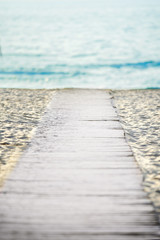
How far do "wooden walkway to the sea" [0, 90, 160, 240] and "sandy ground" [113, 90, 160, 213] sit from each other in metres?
0.11

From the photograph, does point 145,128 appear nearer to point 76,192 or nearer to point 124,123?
point 124,123

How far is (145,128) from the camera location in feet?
12.8

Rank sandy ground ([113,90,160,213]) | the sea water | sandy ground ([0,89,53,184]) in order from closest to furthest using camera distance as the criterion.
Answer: sandy ground ([113,90,160,213])
sandy ground ([0,89,53,184])
the sea water

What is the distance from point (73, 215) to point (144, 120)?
8.60ft

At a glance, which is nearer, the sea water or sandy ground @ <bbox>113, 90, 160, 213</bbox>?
sandy ground @ <bbox>113, 90, 160, 213</bbox>

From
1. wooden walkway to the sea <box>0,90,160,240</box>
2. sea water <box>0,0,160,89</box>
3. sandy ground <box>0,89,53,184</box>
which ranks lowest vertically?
wooden walkway to the sea <box>0,90,160,240</box>

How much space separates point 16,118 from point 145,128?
192 centimetres

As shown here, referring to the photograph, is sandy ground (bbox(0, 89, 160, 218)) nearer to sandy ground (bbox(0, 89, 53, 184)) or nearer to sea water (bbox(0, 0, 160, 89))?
sandy ground (bbox(0, 89, 53, 184))

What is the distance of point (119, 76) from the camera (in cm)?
1450

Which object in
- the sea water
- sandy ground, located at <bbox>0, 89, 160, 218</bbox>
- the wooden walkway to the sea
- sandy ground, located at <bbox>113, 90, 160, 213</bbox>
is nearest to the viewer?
the wooden walkway to the sea

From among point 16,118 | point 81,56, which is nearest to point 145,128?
point 16,118

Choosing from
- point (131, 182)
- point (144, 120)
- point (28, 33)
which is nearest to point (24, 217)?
point (131, 182)

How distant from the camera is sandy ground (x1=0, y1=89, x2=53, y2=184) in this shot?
3.02 m

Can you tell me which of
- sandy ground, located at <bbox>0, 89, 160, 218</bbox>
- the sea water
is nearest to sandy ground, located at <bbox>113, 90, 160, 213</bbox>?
sandy ground, located at <bbox>0, 89, 160, 218</bbox>
